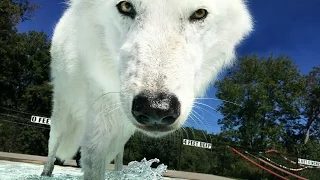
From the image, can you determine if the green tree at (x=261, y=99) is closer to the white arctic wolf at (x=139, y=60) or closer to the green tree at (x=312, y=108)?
the green tree at (x=312, y=108)

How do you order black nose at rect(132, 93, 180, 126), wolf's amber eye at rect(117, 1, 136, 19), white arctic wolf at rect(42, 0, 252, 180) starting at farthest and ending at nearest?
1. wolf's amber eye at rect(117, 1, 136, 19)
2. white arctic wolf at rect(42, 0, 252, 180)
3. black nose at rect(132, 93, 180, 126)

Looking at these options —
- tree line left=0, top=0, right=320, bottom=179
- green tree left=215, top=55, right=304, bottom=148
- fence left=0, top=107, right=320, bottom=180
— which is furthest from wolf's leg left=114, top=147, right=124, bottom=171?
green tree left=215, top=55, right=304, bottom=148

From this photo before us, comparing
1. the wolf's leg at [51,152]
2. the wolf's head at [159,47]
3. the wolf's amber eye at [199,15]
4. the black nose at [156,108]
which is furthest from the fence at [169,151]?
the black nose at [156,108]

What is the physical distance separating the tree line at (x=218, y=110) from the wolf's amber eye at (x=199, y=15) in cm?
85

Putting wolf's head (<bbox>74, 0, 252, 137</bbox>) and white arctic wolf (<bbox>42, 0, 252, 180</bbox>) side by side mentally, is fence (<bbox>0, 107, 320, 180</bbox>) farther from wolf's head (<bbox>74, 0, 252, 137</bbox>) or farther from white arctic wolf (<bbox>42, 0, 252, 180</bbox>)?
wolf's head (<bbox>74, 0, 252, 137</bbox>)

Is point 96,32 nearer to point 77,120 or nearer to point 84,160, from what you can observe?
point 84,160

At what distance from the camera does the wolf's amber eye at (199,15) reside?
2.27 metres

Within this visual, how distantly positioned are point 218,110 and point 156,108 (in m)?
18.5

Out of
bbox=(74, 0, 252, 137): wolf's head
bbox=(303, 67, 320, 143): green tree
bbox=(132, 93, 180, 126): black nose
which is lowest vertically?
bbox=(132, 93, 180, 126): black nose

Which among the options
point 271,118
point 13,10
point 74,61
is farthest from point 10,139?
point 271,118

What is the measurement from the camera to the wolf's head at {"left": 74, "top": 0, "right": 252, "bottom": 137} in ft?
5.75

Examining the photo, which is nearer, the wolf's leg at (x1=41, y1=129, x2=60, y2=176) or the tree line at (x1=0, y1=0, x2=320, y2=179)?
the wolf's leg at (x1=41, y1=129, x2=60, y2=176)

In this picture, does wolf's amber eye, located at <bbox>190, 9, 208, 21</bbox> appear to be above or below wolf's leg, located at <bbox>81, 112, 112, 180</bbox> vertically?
above

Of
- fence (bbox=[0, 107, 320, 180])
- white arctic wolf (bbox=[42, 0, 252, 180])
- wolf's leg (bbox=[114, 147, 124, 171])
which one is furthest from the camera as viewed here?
fence (bbox=[0, 107, 320, 180])
